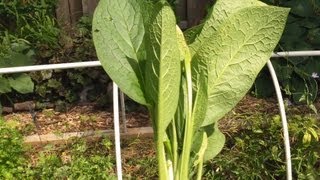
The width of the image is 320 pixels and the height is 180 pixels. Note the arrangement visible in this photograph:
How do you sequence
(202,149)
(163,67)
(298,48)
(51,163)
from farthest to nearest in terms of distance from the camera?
(298,48) < (51,163) < (202,149) < (163,67)

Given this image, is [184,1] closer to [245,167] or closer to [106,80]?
[106,80]

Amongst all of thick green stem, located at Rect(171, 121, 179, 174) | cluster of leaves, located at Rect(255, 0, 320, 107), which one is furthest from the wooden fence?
thick green stem, located at Rect(171, 121, 179, 174)

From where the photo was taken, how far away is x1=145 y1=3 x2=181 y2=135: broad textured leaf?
0.99m

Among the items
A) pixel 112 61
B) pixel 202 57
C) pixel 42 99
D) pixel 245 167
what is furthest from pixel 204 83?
pixel 42 99

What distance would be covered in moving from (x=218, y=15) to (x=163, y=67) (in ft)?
0.55

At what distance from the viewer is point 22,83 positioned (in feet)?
9.95

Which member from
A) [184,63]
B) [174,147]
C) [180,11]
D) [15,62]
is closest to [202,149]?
[174,147]

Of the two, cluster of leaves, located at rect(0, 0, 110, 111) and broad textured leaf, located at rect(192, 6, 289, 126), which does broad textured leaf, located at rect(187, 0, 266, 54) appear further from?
cluster of leaves, located at rect(0, 0, 110, 111)

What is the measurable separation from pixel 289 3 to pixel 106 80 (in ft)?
3.41

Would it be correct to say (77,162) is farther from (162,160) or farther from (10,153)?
(162,160)

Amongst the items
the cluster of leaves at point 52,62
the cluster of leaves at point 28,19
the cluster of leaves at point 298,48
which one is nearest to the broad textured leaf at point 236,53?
the cluster of leaves at point 298,48

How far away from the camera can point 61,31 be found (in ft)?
10.5

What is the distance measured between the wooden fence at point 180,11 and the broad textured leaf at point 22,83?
0.57 m

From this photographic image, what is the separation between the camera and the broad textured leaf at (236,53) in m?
1.03
